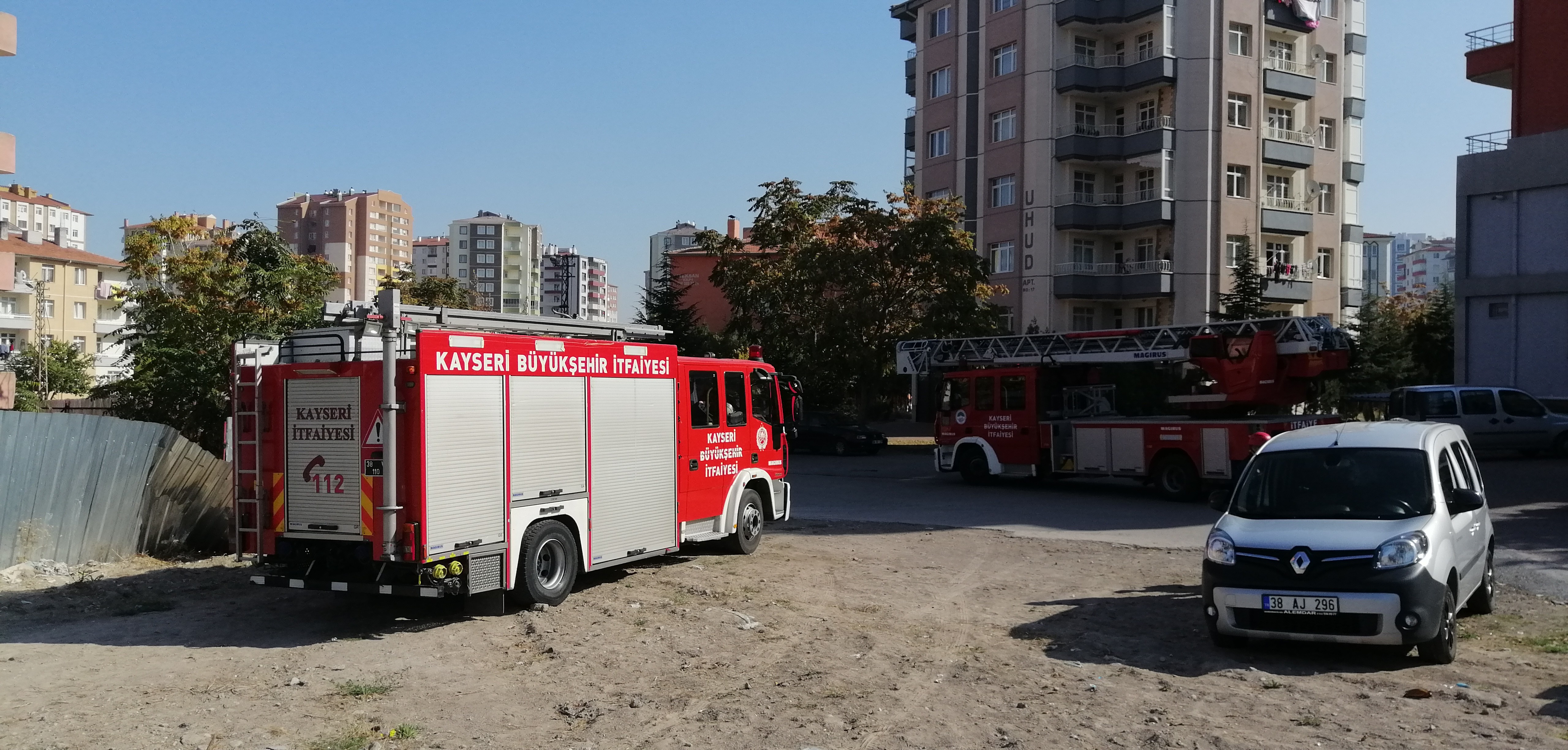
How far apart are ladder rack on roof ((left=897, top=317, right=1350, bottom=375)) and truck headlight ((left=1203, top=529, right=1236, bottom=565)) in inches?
452

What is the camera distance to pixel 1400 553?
7836 mm

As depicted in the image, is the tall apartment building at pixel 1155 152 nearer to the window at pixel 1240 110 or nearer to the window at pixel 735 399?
the window at pixel 1240 110

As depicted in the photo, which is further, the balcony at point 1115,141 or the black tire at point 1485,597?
the balcony at point 1115,141

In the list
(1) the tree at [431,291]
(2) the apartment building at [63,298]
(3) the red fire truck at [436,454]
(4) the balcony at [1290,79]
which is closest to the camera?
(3) the red fire truck at [436,454]

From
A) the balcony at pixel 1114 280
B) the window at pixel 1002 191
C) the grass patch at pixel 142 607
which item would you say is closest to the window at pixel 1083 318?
the balcony at pixel 1114 280

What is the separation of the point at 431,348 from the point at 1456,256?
32.8 m

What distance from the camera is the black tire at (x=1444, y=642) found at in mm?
7828

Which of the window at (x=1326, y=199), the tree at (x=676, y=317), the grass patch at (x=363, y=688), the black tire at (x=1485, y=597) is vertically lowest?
the grass patch at (x=363, y=688)

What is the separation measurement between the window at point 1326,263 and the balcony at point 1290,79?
6944mm

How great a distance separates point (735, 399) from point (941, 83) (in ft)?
146

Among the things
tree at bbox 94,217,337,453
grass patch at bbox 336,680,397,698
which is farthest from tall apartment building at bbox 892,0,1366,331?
grass patch at bbox 336,680,397,698

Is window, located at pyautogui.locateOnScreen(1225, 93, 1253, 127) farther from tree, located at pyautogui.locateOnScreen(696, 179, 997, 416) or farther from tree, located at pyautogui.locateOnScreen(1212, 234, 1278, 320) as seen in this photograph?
tree, located at pyautogui.locateOnScreen(696, 179, 997, 416)

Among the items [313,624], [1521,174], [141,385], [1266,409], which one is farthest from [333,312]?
[1521,174]

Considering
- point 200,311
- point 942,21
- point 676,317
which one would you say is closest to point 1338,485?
point 200,311
